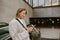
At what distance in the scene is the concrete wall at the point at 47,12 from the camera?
5329 mm

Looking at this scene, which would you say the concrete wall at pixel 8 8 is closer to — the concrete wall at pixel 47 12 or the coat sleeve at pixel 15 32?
the concrete wall at pixel 47 12

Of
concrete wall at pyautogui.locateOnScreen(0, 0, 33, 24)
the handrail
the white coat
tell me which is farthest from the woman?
the handrail

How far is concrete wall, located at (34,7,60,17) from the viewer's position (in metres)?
5.33

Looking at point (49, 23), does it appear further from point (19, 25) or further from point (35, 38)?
point (19, 25)

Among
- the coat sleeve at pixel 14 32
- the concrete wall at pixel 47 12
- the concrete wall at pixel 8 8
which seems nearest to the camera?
the coat sleeve at pixel 14 32

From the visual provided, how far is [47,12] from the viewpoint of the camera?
5.48 m

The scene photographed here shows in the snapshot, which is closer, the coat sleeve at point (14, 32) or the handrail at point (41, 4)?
the coat sleeve at point (14, 32)

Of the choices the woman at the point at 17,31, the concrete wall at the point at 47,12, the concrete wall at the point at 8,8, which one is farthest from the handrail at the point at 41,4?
the woman at the point at 17,31

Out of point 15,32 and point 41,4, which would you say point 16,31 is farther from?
point 41,4

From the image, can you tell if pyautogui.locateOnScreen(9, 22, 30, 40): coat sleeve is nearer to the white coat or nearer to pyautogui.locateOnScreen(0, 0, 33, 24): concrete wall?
the white coat

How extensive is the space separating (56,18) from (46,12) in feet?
2.05

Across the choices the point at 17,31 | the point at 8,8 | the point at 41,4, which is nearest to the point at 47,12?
the point at 41,4

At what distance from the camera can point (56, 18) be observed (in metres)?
5.00

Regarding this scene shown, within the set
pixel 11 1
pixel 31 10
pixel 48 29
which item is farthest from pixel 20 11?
pixel 31 10
